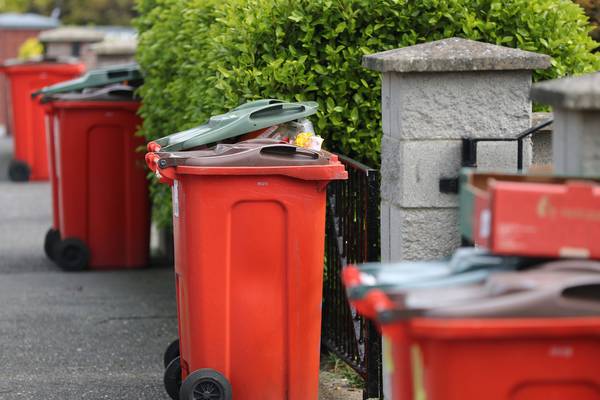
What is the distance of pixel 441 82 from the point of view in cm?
509

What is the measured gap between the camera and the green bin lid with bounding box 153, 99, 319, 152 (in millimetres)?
5426

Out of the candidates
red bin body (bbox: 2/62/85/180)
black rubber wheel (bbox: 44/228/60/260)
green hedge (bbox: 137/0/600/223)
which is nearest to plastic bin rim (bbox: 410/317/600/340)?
green hedge (bbox: 137/0/600/223)

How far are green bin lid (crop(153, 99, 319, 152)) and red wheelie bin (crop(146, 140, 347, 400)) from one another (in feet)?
0.58

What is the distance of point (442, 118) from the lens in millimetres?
5105

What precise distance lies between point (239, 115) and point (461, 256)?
246cm

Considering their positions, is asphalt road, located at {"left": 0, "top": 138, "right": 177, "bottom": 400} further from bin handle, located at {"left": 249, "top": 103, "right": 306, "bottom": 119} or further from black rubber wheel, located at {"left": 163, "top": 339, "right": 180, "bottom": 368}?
bin handle, located at {"left": 249, "top": 103, "right": 306, "bottom": 119}

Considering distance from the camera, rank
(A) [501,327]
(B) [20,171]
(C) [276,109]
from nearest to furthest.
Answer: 1. (A) [501,327]
2. (C) [276,109]
3. (B) [20,171]

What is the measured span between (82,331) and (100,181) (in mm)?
2402

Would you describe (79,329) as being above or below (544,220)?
below

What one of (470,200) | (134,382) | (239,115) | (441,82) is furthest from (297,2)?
(470,200)

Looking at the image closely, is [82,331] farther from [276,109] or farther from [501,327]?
[501,327]

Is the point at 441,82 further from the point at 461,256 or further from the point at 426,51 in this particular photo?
the point at 461,256

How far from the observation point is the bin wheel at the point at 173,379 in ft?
18.8

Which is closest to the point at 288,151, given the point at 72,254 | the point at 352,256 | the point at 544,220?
the point at 352,256
